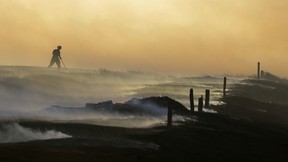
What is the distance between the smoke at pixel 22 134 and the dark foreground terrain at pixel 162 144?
75 cm

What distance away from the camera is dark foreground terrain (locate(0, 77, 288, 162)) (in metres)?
19.4

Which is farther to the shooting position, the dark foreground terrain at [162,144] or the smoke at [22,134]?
the smoke at [22,134]

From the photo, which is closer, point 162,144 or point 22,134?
point 162,144

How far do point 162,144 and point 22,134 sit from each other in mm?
6596

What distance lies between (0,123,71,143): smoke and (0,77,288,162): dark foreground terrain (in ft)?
2.45

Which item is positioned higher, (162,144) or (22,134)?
(22,134)

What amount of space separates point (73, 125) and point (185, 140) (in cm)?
591

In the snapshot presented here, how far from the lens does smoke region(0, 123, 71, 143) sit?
24006mm

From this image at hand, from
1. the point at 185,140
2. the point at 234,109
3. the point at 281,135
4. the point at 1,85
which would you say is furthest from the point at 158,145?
the point at 1,85

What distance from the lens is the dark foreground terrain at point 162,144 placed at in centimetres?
1944

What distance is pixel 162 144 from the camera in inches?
963

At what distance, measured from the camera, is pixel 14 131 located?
25.1 metres

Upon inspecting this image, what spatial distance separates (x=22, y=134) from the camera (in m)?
24.7

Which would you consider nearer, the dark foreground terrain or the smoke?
the dark foreground terrain
